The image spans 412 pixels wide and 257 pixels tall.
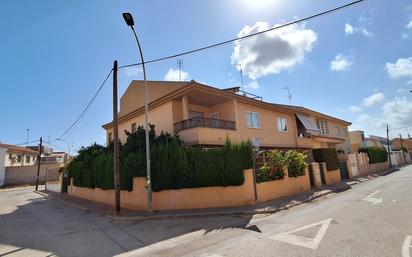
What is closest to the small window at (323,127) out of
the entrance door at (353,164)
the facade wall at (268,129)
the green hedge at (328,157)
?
the entrance door at (353,164)

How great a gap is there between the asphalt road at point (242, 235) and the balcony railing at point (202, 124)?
22.6 feet

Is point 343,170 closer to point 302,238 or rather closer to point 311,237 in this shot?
point 311,237

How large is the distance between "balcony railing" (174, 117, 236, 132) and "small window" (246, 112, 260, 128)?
2229 mm

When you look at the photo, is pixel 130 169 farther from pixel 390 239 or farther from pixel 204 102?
pixel 390 239

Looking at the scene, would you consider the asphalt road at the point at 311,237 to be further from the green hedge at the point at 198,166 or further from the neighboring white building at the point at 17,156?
the neighboring white building at the point at 17,156

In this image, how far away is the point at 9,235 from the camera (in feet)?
31.5

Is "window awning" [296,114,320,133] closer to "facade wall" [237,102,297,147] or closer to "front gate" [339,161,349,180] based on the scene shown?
"facade wall" [237,102,297,147]

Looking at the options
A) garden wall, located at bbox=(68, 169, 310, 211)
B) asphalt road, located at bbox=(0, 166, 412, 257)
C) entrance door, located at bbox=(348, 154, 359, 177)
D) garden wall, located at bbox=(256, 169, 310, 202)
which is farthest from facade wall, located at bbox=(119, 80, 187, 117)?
entrance door, located at bbox=(348, 154, 359, 177)

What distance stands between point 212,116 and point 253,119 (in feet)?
11.3

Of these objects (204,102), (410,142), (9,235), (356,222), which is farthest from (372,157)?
(410,142)

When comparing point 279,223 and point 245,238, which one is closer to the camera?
point 245,238

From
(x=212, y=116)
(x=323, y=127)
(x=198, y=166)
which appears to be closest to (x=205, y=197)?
(x=198, y=166)

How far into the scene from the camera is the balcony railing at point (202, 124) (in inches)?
627

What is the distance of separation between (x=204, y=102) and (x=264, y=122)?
5.95m
